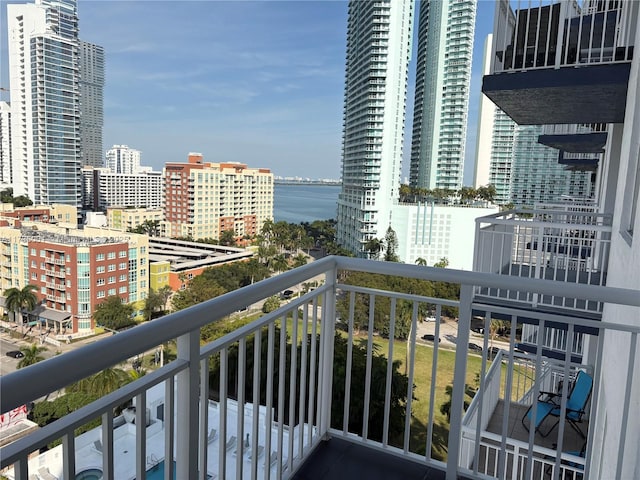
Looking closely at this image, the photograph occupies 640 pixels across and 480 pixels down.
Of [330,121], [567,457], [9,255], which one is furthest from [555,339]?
[330,121]

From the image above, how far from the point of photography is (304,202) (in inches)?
3492

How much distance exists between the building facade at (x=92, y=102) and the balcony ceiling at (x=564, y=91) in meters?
75.3

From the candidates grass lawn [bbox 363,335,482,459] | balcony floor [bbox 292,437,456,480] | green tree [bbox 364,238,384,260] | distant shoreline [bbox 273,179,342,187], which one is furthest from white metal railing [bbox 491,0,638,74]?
distant shoreline [bbox 273,179,342,187]

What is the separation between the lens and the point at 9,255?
36531mm

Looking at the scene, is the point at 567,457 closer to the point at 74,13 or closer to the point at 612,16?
the point at 612,16

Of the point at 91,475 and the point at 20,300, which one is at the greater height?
the point at 91,475

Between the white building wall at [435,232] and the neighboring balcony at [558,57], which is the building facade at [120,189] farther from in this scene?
the neighboring balcony at [558,57]

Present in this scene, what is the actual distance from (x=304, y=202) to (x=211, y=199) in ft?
96.9

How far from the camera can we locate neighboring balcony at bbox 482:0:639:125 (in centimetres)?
404

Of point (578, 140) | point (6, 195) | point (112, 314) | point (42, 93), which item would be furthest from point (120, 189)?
point (578, 140)

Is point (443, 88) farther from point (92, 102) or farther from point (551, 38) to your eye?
point (551, 38)

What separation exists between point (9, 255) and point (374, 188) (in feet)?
116

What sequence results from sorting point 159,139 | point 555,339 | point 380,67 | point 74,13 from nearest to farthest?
point 555,339 < point 74,13 < point 380,67 < point 159,139

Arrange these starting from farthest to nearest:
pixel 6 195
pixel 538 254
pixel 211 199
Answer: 1. pixel 211 199
2. pixel 6 195
3. pixel 538 254
